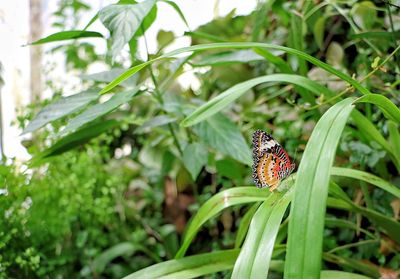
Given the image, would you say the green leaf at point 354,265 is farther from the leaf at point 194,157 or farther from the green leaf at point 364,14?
the green leaf at point 364,14

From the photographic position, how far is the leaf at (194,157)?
34.5 inches

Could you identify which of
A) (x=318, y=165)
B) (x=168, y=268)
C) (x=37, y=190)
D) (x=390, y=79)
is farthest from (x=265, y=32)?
(x=318, y=165)

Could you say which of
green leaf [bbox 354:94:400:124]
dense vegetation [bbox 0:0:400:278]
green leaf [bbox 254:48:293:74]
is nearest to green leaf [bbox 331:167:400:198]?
dense vegetation [bbox 0:0:400:278]

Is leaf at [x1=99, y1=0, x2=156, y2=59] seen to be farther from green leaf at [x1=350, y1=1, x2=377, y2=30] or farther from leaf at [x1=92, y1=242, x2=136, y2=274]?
leaf at [x1=92, y1=242, x2=136, y2=274]

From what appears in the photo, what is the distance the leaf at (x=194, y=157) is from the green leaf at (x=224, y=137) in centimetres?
4

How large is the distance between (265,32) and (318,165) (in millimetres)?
1029

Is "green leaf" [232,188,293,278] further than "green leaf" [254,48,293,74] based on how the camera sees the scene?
No

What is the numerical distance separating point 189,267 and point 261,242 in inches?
9.0

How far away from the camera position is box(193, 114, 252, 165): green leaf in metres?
0.83

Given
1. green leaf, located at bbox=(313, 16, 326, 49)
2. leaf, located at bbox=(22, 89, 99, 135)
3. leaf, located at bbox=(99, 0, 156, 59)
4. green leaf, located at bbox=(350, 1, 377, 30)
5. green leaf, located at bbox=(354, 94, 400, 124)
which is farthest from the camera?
green leaf, located at bbox=(313, 16, 326, 49)

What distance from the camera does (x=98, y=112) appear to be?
29.1 inches

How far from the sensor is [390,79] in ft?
3.30

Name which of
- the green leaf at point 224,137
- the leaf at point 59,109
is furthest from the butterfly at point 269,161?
the leaf at point 59,109

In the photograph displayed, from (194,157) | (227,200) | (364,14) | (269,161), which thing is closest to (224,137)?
(194,157)
